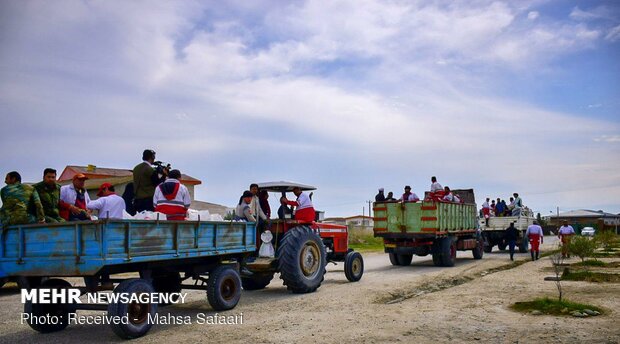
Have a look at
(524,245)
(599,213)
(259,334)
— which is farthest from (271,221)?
(599,213)

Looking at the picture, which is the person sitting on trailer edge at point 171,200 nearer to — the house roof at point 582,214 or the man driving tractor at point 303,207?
the man driving tractor at point 303,207

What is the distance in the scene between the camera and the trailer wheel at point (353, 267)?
1298cm

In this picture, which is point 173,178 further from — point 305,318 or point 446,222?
point 446,222

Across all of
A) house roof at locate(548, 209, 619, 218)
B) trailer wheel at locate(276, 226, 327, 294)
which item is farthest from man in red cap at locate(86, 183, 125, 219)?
house roof at locate(548, 209, 619, 218)

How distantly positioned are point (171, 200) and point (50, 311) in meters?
2.21

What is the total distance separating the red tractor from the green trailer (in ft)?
16.1

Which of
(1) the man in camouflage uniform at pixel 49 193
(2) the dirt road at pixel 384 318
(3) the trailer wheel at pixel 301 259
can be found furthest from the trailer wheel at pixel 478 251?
(1) the man in camouflage uniform at pixel 49 193

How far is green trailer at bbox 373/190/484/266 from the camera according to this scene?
656 inches

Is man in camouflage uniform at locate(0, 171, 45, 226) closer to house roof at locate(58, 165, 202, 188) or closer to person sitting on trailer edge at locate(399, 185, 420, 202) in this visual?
person sitting on trailer edge at locate(399, 185, 420, 202)

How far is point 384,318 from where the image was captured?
812cm

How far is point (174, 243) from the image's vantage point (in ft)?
25.5

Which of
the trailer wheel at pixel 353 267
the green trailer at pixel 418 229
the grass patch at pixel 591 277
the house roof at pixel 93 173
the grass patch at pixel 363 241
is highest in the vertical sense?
the house roof at pixel 93 173

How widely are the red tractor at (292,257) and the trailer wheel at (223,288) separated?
3.00 ft

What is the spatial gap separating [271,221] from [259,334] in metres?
4.06
